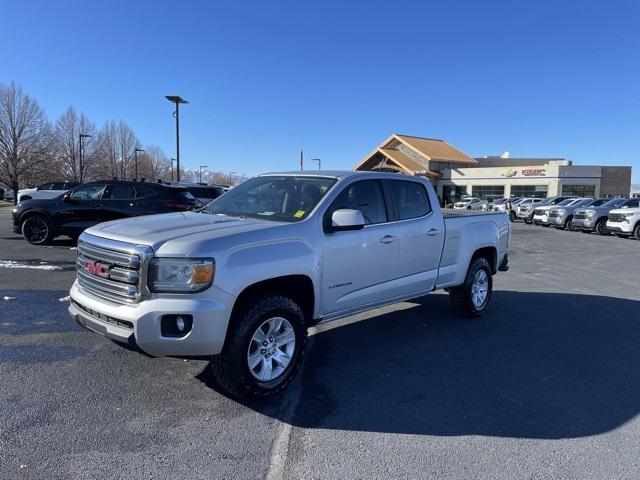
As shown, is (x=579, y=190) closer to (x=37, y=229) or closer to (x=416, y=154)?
(x=416, y=154)

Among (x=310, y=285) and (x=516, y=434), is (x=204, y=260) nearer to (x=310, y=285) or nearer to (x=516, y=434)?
(x=310, y=285)

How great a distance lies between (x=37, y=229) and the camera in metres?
12.4

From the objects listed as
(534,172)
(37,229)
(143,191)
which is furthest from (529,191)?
(37,229)

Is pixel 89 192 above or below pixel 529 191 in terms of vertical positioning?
below

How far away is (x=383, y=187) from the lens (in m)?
5.32

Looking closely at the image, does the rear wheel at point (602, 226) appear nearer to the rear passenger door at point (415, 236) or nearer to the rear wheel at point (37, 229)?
the rear passenger door at point (415, 236)

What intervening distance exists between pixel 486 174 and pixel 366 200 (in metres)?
58.2

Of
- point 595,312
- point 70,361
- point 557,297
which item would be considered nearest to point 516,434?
point 70,361

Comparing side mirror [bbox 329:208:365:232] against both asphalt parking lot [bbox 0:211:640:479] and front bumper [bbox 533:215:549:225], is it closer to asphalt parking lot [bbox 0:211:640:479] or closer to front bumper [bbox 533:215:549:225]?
asphalt parking lot [bbox 0:211:640:479]

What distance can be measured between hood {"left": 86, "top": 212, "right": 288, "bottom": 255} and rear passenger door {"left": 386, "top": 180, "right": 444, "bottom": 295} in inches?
64.1

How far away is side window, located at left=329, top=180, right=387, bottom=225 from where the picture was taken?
4820 mm

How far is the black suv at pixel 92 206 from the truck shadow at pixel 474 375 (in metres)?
7.07

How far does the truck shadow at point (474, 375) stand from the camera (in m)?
3.69

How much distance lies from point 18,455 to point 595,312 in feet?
23.6
